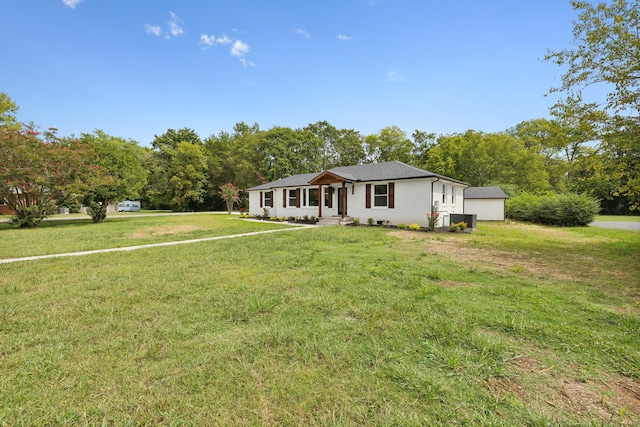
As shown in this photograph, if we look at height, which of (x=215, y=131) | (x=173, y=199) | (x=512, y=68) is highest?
(x=215, y=131)

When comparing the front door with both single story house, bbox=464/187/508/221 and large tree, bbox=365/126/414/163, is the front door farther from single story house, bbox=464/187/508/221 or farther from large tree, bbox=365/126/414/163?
large tree, bbox=365/126/414/163

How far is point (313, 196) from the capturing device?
65.2 feet

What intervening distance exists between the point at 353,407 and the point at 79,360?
2.58m

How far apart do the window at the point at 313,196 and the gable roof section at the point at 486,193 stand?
1402 cm

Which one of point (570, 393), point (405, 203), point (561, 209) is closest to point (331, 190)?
point (405, 203)

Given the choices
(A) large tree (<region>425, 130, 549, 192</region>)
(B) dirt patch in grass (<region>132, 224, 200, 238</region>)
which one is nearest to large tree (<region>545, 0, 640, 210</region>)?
(B) dirt patch in grass (<region>132, 224, 200, 238</region>)

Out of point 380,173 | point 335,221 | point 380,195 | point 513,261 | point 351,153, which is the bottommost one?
point 513,261

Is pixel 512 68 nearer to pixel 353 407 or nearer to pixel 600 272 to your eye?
pixel 600 272

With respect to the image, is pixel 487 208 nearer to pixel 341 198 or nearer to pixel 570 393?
Answer: pixel 341 198

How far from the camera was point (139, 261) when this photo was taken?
22.1 ft

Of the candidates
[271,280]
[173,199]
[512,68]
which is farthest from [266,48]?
[173,199]

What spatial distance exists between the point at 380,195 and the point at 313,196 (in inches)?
214

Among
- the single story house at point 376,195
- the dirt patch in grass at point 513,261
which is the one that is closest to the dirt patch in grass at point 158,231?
the single story house at point 376,195

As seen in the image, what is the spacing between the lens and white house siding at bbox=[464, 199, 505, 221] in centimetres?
2209
